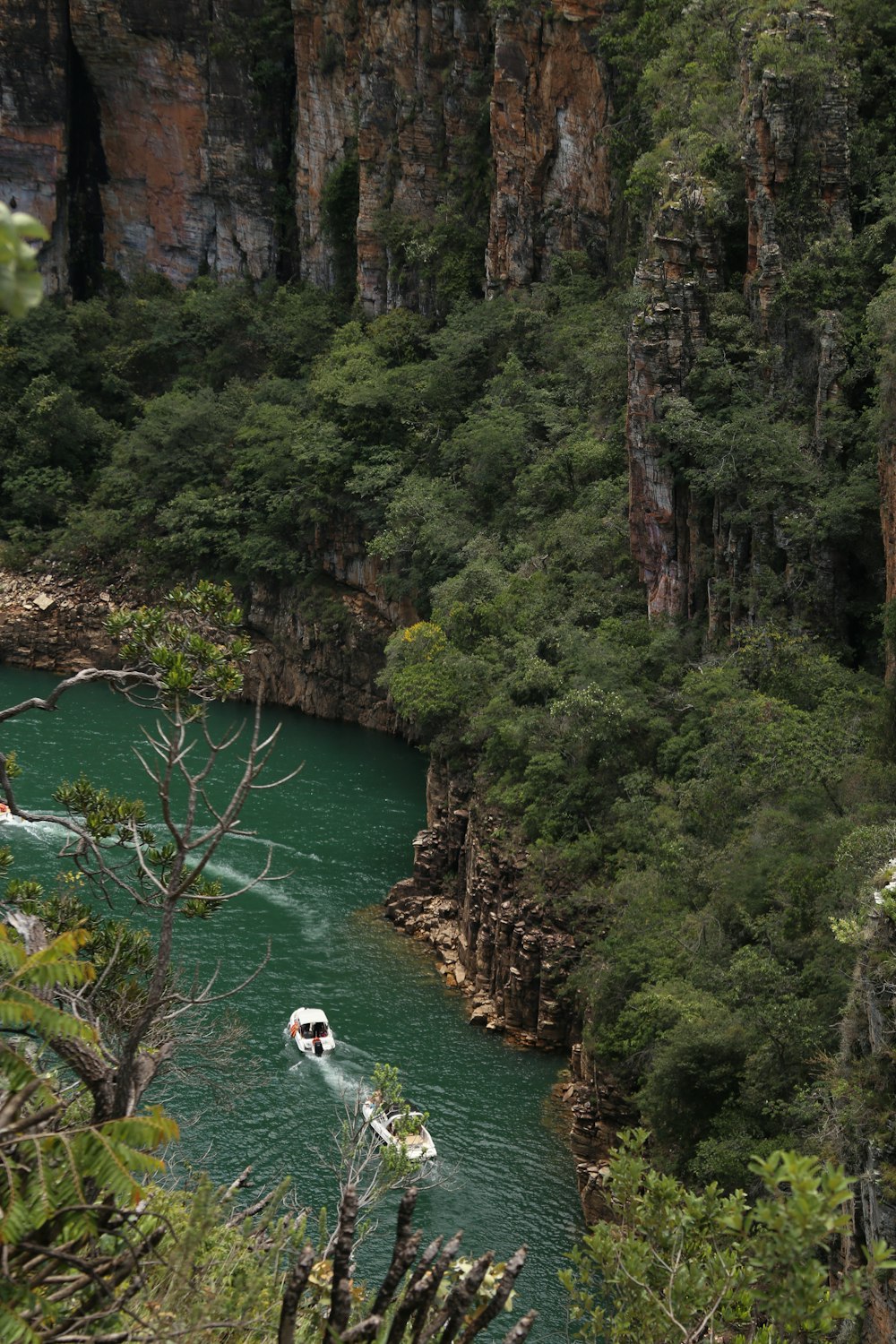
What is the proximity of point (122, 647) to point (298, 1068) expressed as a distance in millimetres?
11984

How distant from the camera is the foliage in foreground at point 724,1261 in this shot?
666 cm

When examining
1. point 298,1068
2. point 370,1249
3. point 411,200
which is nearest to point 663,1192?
point 370,1249

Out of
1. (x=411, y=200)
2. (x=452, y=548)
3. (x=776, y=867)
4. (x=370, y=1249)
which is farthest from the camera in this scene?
(x=411, y=200)

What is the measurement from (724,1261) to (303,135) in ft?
166

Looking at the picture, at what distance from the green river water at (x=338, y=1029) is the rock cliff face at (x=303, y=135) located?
61.2 feet

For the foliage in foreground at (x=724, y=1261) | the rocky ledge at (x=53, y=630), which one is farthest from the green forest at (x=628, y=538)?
the rocky ledge at (x=53, y=630)

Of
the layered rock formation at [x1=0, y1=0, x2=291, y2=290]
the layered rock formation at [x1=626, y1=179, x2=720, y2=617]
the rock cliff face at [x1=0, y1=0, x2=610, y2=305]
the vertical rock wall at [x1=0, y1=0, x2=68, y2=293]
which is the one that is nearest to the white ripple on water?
the layered rock formation at [x1=626, y1=179, x2=720, y2=617]

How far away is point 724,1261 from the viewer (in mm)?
9109

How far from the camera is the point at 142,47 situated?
2144 inches

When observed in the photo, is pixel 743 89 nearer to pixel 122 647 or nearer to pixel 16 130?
pixel 122 647

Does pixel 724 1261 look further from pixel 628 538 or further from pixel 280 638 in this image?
pixel 280 638

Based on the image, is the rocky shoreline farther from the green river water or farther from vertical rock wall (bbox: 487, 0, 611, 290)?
vertical rock wall (bbox: 487, 0, 611, 290)

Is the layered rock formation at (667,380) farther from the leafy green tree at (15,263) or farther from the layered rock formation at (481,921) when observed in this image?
the leafy green tree at (15,263)

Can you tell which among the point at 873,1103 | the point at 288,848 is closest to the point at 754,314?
the point at 288,848
